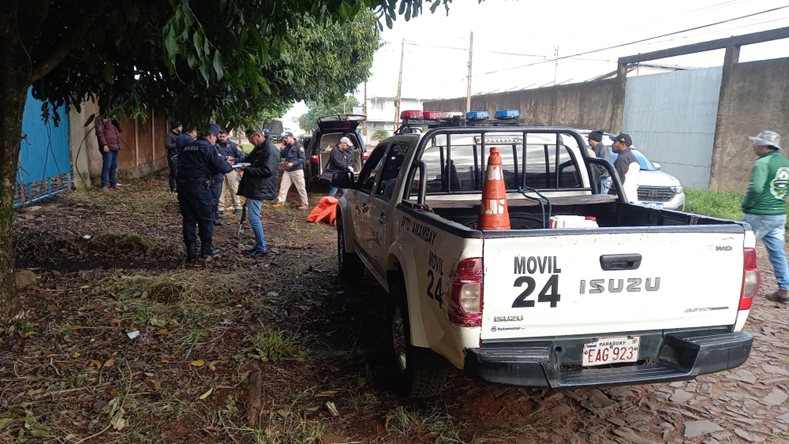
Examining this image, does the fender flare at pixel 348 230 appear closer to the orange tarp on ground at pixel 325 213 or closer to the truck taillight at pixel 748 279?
Answer: the truck taillight at pixel 748 279

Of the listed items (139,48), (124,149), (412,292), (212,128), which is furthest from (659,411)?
(124,149)

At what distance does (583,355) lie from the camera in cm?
286

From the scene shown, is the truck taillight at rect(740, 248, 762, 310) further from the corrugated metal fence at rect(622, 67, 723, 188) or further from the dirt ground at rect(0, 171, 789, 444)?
the corrugated metal fence at rect(622, 67, 723, 188)

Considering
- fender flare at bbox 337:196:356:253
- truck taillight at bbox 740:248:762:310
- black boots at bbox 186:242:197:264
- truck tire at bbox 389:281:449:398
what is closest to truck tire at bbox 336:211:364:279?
fender flare at bbox 337:196:356:253

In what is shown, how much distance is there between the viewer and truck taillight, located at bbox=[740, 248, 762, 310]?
2992 mm

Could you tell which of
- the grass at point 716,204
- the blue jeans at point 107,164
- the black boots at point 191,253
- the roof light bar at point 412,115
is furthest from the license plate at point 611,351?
the blue jeans at point 107,164

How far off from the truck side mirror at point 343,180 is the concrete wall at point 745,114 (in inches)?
442

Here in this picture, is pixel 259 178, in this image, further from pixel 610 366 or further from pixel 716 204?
pixel 716 204

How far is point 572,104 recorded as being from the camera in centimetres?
2081

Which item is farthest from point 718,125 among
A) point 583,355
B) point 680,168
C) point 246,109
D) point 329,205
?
point 583,355

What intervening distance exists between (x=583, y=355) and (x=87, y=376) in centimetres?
318

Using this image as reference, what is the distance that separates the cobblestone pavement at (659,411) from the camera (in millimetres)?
3234

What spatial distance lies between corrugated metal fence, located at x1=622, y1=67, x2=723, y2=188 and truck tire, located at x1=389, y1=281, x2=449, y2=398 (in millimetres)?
13338

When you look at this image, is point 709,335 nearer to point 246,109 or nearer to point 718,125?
point 246,109
